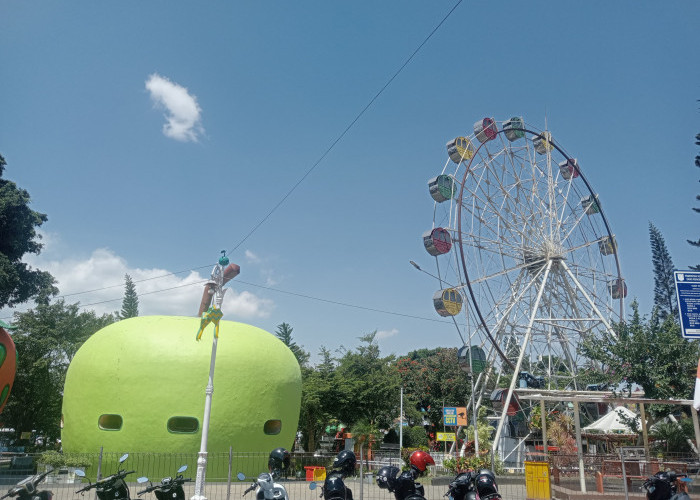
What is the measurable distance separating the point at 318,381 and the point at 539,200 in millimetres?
15673

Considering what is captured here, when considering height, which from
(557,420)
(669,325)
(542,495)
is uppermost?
(669,325)

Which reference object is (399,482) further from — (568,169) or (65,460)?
(568,169)

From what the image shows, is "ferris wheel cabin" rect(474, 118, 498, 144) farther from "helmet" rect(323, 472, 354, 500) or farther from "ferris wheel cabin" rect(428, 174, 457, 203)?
"helmet" rect(323, 472, 354, 500)

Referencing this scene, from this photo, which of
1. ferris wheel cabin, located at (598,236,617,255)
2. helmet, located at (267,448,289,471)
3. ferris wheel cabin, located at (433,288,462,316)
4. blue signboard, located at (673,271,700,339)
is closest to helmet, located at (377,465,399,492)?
helmet, located at (267,448,289,471)

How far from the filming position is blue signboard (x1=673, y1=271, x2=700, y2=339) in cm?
1017

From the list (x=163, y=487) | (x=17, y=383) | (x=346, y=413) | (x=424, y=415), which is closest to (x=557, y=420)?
(x=346, y=413)

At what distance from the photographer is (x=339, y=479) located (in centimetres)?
712

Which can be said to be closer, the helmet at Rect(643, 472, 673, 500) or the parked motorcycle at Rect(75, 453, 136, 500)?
→ the helmet at Rect(643, 472, 673, 500)

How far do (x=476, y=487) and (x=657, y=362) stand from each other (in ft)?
47.9

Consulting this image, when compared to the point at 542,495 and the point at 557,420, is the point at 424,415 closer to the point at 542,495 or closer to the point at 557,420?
the point at 557,420

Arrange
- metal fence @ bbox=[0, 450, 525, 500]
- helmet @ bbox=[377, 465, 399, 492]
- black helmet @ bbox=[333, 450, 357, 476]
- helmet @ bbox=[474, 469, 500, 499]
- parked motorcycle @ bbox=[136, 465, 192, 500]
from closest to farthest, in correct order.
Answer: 1. helmet @ bbox=[474, 469, 500, 499]
2. helmet @ bbox=[377, 465, 399, 492]
3. black helmet @ bbox=[333, 450, 357, 476]
4. parked motorcycle @ bbox=[136, 465, 192, 500]
5. metal fence @ bbox=[0, 450, 525, 500]

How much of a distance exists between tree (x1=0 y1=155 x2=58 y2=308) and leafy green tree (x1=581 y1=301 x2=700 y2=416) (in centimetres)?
2824

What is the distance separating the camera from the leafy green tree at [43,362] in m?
32.7

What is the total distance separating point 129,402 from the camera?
18.7 meters
